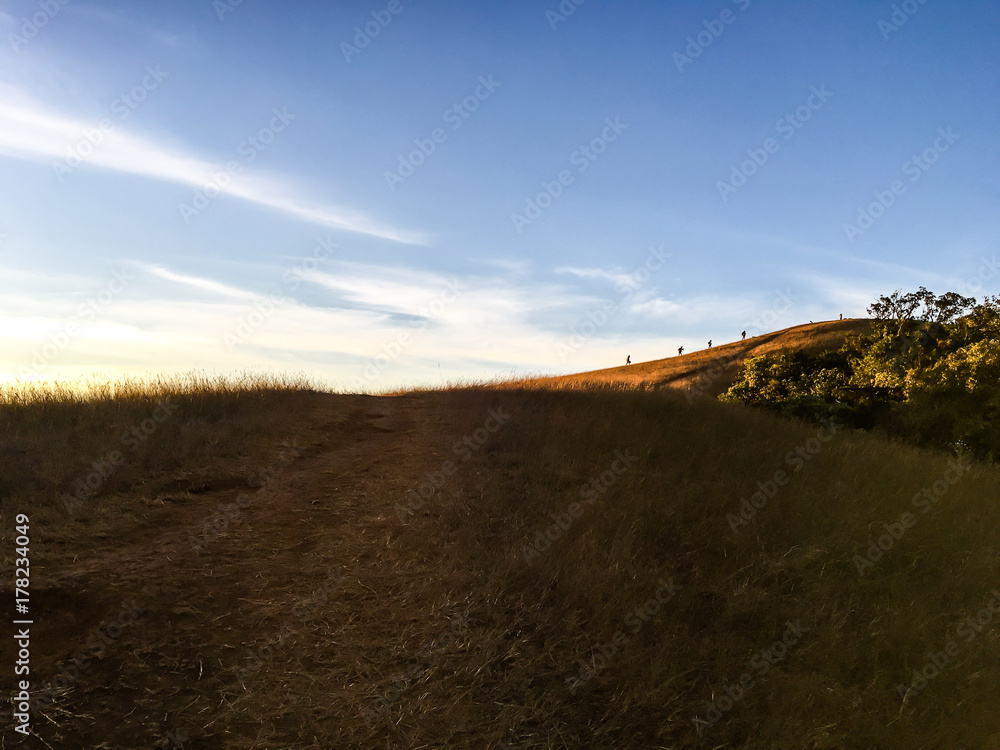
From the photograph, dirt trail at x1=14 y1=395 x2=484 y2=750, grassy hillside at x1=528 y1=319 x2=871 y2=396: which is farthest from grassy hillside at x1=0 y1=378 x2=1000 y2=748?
grassy hillside at x1=528 y1=319 x2=871 y2=396

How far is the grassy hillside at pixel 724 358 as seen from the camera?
1959 inches

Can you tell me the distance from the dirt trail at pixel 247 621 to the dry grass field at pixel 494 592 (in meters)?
0.02

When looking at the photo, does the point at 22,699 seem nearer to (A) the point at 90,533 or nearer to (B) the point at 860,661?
(A) the point at 90,533

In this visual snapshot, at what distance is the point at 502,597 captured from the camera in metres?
5.90

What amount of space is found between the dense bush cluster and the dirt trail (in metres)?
20.1

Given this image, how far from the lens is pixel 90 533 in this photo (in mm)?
6926

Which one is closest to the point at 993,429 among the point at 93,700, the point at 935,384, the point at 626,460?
the point at 935,384

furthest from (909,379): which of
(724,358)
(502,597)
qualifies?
(724,358)

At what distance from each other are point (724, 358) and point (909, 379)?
38.8 meters

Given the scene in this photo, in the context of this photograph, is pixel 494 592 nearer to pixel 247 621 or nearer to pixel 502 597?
pixel 502 597

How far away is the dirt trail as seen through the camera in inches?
170

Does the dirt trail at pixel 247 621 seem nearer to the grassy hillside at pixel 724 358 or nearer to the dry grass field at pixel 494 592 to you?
the dry grass field at pixel 494 592

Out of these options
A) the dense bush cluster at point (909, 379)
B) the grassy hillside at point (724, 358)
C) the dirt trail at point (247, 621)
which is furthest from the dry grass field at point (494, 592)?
the grassy hillside at point (724, 358)

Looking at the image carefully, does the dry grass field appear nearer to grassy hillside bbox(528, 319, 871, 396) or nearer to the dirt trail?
the dirt trail
